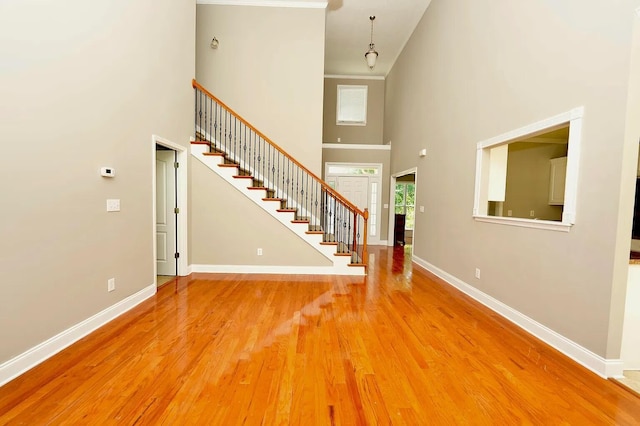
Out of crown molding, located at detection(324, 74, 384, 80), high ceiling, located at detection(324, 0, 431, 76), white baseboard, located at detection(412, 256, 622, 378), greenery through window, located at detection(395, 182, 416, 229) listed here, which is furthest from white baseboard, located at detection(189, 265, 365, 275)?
crown molding, located at detection(324, 74, 384, 80)

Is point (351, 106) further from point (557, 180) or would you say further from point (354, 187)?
point (557, 180)

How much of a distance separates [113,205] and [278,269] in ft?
8.37

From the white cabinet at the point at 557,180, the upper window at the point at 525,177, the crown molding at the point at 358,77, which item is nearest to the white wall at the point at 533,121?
the upper window at the point at 525,177

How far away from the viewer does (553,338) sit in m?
2.48

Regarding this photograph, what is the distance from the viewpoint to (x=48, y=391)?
5.76 ft

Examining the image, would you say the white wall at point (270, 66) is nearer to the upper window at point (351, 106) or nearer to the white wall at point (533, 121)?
the white wall at point (533, 121)

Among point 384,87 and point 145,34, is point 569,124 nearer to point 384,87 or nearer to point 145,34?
point 145,34

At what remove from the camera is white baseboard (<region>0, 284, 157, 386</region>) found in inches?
73.2

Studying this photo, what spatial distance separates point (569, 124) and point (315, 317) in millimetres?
2956

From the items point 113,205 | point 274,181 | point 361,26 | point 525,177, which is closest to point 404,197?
point 525,177

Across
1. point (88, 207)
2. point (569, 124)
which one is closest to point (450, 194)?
point (569, 124)

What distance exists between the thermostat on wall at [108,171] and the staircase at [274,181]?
70.3 inches

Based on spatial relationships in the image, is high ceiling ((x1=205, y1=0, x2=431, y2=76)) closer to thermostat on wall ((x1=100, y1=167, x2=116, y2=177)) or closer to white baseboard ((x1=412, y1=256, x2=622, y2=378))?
thermostat on wall ((x1=100, y1=167, x2=116, y2=177))

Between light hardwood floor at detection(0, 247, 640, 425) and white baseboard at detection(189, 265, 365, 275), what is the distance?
135 cm
